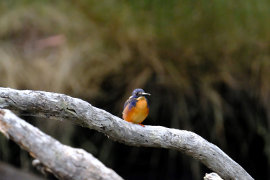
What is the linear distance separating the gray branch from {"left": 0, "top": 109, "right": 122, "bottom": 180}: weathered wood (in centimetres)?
41

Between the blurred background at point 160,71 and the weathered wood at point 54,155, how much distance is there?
1275 mm

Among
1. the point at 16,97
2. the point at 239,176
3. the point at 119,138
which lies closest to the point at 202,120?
the point at 239,176

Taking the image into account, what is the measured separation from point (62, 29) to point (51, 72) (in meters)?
0.38

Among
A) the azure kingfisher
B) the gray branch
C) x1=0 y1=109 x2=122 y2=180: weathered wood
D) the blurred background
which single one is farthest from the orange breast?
the blurred background

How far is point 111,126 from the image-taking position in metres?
1.45

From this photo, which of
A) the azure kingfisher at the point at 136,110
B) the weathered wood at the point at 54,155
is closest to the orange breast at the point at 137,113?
the azure kingfisher at the point at 136,110

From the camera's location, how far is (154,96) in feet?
10.7

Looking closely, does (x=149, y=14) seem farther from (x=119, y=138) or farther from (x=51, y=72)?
(x=119, y=138)

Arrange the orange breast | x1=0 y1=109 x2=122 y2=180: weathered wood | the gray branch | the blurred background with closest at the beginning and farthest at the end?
the gray branch → the orange breast → x1=0 y1=109 x2=122 y2=180: weathered wood → the blurred background

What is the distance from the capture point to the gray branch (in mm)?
1277

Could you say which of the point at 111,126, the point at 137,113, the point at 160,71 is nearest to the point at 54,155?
the point at 137,113

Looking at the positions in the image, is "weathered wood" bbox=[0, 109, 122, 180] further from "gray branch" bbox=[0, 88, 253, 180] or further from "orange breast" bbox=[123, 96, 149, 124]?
"gray branch" bbox=[0, 88, 253, 180]

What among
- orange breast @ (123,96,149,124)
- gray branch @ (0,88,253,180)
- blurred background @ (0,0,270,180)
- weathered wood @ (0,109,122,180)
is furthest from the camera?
blurred background @ (0,0,270,180)

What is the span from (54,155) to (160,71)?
1.53 meters
